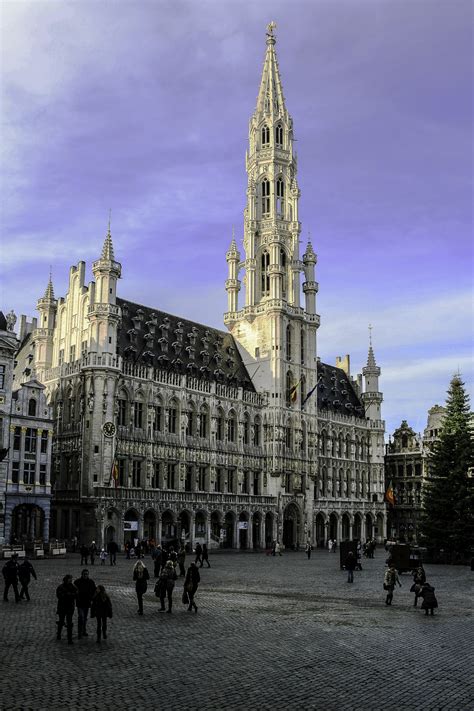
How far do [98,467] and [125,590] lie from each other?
37939mm

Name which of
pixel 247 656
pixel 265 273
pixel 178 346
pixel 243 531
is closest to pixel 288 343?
pixel 265 273

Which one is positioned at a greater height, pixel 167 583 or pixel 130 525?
pixel 130 525

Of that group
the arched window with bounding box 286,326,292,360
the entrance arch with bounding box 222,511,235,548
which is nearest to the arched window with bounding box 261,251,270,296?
the arched window with bounding box 286,326,292,360

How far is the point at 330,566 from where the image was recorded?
181 ft

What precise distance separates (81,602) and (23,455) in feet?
149

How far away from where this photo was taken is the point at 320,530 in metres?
100

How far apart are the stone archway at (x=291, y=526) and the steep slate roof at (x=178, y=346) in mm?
16356

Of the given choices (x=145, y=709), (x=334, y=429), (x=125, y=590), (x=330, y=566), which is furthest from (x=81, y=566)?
(x=334, y=429)

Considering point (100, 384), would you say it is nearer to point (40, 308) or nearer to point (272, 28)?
point (40, 308)

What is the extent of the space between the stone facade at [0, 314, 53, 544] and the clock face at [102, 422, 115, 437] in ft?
19.8

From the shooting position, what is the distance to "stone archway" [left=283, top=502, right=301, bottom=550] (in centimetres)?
9431

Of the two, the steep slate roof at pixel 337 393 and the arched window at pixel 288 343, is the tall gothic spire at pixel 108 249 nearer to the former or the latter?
the arched window at pixel 288 343

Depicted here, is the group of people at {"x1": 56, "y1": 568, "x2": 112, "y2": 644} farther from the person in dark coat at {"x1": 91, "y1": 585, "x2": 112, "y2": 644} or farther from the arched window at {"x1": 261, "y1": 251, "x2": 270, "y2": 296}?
the arched window at {"x1": 261, "y1": 251, "x2": 270, "y2": 296}

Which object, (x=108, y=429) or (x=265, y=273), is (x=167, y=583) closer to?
(x=108, y=429)
